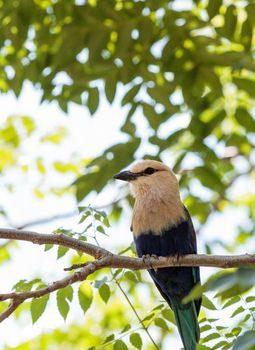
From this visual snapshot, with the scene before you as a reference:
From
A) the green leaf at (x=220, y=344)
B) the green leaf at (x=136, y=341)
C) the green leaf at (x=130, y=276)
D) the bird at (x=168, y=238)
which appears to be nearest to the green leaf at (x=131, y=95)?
the bird at (x=168, y=238)

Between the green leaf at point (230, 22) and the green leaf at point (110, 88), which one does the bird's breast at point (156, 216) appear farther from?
the green leaf at point (230, 22)

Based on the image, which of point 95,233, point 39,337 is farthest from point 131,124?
point 39,337

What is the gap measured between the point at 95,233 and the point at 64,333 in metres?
4.24

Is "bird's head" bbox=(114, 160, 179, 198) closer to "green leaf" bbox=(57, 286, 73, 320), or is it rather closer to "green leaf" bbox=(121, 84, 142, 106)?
"green leaf" bbox=(121, 84, 142, 106)

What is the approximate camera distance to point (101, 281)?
329 cm

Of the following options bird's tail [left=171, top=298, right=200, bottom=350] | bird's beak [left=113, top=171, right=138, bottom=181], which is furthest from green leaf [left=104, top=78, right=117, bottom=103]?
bird's tail [left=171, top=298, right=200, bottom=350]

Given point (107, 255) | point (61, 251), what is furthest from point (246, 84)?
point (107, 255)

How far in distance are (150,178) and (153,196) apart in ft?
1.01

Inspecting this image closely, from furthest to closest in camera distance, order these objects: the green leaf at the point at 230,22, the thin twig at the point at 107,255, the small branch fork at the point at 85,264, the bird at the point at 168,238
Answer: the green leaf at the point at 230,22 → the bird at the point at 168,238 → the thin twig at the point at 107,255 → the small branch fork at the point at 85,264

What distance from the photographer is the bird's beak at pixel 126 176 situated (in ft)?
16.3

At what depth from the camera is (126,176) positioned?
5.05 meters

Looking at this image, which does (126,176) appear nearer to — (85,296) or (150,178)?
(150,178)

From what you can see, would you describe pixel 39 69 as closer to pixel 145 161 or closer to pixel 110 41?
pixel 110 41

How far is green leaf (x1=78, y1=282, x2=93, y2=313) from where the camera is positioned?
336cm
